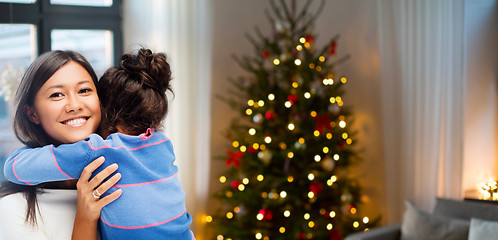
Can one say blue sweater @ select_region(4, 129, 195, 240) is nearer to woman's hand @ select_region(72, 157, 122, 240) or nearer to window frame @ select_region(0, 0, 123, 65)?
woman's hand @ select_region(72, 157, 122, 240)

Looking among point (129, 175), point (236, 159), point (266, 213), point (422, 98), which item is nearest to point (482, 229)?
point (422, 98)

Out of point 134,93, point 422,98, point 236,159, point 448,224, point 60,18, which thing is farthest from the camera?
point 422,98

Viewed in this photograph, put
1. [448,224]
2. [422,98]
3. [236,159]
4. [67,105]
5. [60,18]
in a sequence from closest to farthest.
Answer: [67,105] < [448,224] < [60,18] < [236,159] < [422,98]

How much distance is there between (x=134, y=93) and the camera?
1.15m

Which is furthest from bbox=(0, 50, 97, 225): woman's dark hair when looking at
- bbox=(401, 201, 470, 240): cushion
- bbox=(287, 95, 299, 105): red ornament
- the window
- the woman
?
bbox=(401, 201, 470, 240): cushion

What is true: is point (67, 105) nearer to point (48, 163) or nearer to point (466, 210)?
point (48, 163)

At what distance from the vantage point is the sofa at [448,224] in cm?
263

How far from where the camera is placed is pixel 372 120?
4016 mm

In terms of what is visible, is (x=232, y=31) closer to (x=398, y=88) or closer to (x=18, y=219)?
(x=398, y=88)

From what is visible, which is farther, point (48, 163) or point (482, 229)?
point (482, 229)

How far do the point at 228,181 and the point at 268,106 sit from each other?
2.61 ft

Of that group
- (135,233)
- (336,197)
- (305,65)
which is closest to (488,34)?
(305,65)

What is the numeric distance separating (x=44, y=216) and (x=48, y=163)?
141mm

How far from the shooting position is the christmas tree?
328cm
